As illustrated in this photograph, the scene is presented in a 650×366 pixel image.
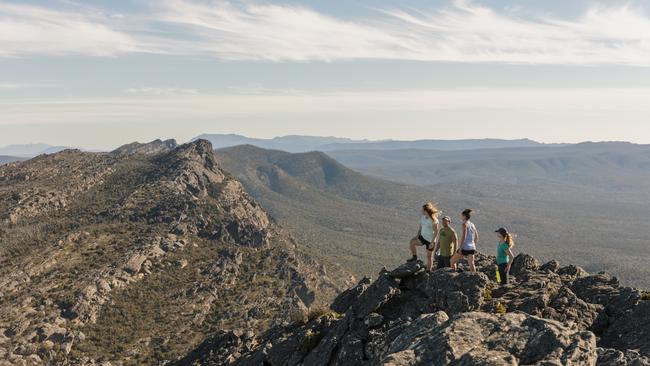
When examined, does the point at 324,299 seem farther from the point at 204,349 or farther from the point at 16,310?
the point at 204,349

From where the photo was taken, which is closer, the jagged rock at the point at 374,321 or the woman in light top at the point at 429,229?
the jagged rock at the point at 374,321

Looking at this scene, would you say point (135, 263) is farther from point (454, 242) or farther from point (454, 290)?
point (454, 290)

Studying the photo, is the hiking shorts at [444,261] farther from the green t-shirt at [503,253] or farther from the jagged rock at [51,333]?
the jagged rock at [51,333]

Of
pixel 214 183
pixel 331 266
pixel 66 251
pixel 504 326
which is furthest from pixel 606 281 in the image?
pixel 214 183

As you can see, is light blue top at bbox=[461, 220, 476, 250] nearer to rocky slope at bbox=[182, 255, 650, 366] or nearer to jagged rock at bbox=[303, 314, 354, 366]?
rocky slope at bbox=[182, 255, 650, 366]

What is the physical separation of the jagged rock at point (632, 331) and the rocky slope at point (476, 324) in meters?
0.04

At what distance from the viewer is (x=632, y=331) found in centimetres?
1880

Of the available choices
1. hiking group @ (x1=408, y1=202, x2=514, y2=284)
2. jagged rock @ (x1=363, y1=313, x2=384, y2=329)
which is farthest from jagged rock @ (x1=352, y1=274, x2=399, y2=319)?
hiking group @ (x1=408, y1=202, x2=514, y2=284)

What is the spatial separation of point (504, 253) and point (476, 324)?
36.3 ft

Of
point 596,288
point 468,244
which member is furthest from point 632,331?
point 468,244

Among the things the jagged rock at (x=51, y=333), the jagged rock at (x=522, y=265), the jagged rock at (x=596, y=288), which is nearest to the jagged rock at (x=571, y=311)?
the jagged rock at (x=596, y=288)

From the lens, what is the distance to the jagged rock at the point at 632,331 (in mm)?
17781

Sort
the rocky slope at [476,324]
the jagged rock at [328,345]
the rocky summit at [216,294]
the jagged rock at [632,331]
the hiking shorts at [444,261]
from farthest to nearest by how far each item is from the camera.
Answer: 1. the hiking shorts at [444,261]
2. the jagged rock at [328,345]
3. the jagged rock at [632,331]
4. the rocky summit at [216,294]
5. the rocky slope at [476,324]

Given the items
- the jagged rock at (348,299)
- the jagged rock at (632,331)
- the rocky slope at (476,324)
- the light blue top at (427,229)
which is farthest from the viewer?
the jagged rock at (348,299)
